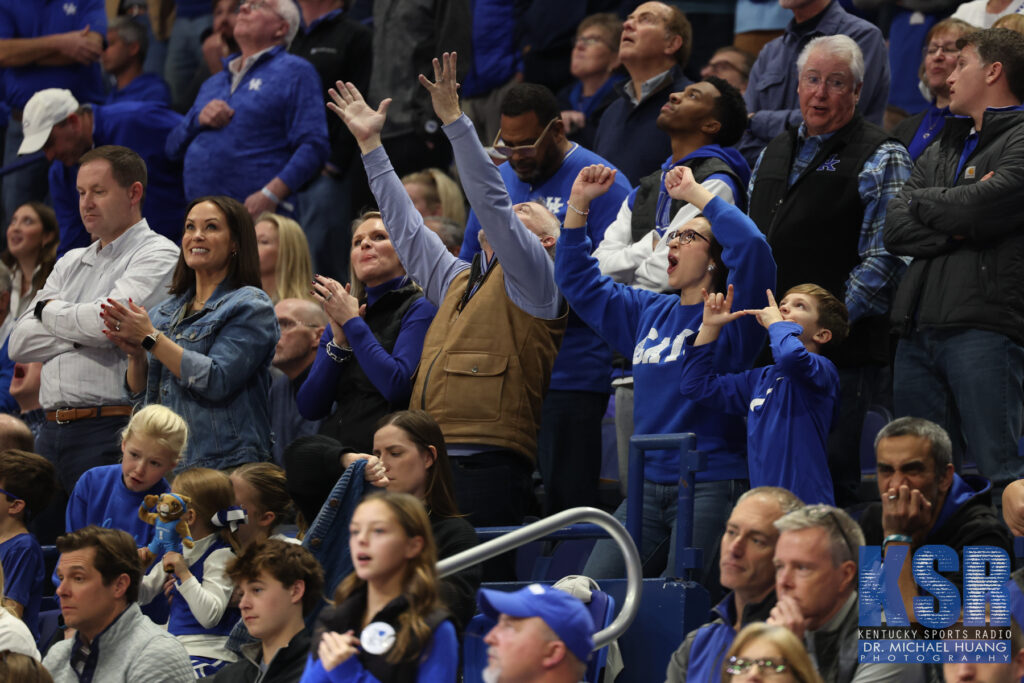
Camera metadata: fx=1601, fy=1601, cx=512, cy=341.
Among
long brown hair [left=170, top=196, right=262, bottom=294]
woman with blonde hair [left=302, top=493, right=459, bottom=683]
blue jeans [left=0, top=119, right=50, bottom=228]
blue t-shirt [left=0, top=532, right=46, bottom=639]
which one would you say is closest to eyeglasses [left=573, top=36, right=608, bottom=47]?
long brown hair [left=170, top=196, right=262, bottom=294]

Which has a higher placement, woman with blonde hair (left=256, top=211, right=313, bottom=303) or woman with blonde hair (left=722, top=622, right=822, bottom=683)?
woman with blonde hair (left=256, top=211, right=313, bottom=303)

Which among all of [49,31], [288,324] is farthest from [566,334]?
[49,31]

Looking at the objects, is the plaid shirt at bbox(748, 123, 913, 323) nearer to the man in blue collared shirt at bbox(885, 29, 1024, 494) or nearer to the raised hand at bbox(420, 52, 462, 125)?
the man in blue collared shirt at bbox(885, 29, 1024, 494)

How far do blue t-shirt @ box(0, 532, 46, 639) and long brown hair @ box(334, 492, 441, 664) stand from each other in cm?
223

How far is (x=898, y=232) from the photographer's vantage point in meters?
6.87

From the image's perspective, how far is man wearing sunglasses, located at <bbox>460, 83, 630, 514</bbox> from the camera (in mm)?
7105

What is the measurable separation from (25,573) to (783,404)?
316 centimetres

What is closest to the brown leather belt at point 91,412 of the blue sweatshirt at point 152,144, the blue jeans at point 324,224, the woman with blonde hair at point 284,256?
the woman with blonde hair at point 284,256

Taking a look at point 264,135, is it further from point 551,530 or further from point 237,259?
point 551,530

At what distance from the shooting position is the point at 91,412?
7.44 metres

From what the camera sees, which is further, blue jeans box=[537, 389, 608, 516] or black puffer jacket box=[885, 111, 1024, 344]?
blue jeans box=[537, 389, 608, 516]

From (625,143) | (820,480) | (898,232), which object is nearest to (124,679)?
(820,480)

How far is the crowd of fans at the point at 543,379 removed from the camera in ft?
16.8

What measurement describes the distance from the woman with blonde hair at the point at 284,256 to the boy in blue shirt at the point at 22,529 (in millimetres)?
2188
